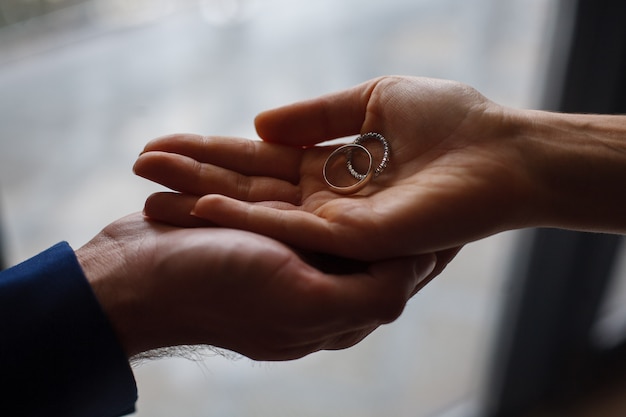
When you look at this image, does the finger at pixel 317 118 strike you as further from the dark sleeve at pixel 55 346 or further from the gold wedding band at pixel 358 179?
the dark sleeve at pixel 55 346

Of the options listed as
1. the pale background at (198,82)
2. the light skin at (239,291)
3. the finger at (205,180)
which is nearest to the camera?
the light skin at (239,291)

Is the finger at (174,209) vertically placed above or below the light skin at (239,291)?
above

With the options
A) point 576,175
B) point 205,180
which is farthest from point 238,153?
point 576,175

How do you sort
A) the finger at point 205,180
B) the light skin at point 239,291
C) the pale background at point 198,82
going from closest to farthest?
the light skin at point 239,291, the finger at point 205,180, the pale background at point 198,82

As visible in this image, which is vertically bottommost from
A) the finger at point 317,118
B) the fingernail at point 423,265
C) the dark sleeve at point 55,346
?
the dark sleeve at point 55,346

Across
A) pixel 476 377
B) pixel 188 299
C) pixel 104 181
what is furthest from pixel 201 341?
pixel 476 377

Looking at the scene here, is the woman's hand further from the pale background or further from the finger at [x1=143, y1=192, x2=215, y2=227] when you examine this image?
the pale background

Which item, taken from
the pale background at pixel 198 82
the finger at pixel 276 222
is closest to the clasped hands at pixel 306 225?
the finger at pixel 276 222
